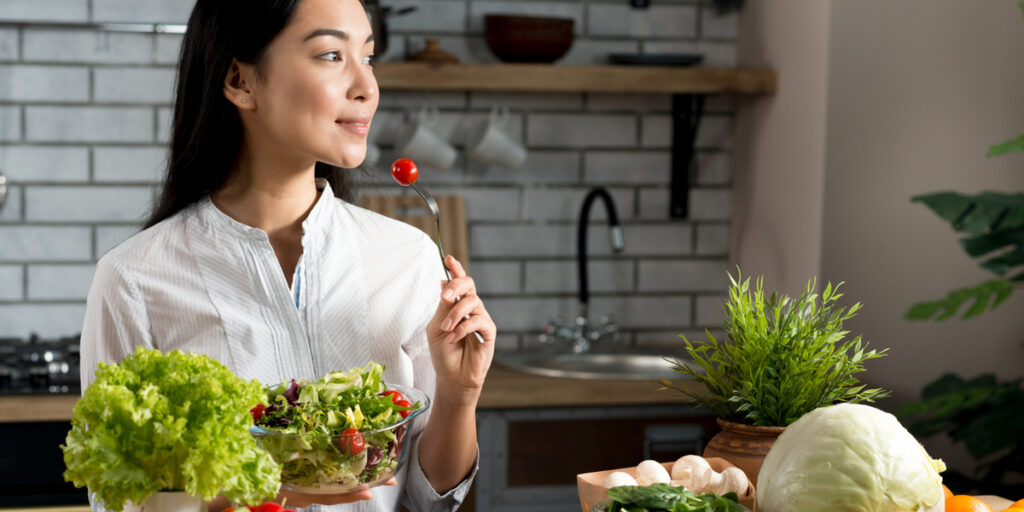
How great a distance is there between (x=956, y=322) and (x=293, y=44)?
2.05m

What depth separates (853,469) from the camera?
93 centimetres

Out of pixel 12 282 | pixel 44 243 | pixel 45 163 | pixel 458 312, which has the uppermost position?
pixel 45 163

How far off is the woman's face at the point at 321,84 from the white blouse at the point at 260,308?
17 cm

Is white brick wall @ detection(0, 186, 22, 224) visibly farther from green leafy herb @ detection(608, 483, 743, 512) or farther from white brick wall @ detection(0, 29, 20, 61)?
green leafy herb @ detection(608, 483, 743, 512)

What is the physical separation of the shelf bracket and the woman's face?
184cm

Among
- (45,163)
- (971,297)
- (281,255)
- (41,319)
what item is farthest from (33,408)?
(971,297)

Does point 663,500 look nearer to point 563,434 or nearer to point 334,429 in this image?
point 334,429

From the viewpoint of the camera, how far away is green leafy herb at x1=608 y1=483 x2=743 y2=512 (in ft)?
2.96

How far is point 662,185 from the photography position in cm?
313

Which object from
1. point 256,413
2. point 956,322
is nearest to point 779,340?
point 256,413

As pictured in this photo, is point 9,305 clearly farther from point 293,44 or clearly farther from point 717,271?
point 717,271

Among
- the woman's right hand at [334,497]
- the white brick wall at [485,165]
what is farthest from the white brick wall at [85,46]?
the woman's right hand at [334,497]

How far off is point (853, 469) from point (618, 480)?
8.9 inches

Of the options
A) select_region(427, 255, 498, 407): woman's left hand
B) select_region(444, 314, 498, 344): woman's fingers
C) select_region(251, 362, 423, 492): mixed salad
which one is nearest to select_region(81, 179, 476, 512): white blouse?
select_region(427, 255, 498, 407): woman's left hand
